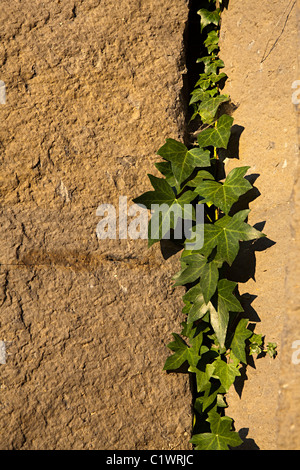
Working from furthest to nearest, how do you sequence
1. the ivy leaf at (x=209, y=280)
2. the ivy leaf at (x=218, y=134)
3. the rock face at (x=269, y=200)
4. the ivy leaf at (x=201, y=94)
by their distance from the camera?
the ivy leaf at (x=201, y=94) → the ivy leaf at (x=218, y=134) → the ivy leaf at (x=209, y=280) → the rock face at (x=269, y=200)

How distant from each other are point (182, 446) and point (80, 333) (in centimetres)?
44

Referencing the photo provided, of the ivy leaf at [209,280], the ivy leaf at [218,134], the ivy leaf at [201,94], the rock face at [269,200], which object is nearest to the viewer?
the rock face at [269,200]

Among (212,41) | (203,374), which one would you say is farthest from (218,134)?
(203,374)

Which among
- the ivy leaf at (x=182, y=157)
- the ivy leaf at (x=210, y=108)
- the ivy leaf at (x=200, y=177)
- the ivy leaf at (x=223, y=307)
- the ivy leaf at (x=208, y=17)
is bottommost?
the ivy leaf at (x=223, y=307)

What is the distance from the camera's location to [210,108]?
144 cm

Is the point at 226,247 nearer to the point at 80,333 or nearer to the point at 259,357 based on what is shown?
the point at 259,357

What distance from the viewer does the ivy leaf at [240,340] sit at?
1277 millimetres

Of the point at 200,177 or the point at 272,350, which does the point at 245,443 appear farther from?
the point at 200,177

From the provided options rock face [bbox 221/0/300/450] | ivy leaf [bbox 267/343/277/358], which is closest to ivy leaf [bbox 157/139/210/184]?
rock face [bbox 221/0/300/450]

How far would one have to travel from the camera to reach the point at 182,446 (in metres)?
1.34

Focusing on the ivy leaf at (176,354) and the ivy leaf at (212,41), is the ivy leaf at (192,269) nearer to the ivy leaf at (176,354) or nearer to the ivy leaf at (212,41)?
the ivy leaf at (176,354)

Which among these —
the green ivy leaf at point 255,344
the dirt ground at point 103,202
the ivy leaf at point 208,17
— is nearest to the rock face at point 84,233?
the dirt ground at point 103,202

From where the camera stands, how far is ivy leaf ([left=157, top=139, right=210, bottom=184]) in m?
1.33
